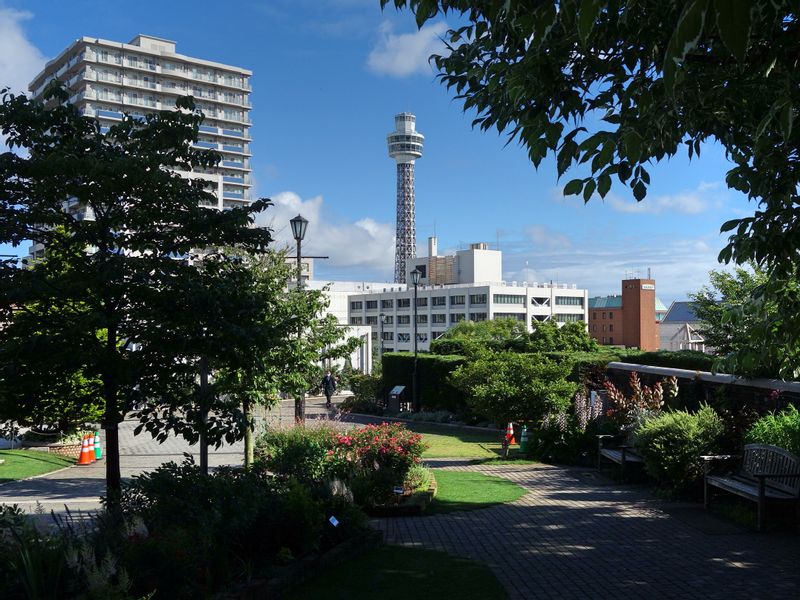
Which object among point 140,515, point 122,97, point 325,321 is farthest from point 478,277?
point 140,515

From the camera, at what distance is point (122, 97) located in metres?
107

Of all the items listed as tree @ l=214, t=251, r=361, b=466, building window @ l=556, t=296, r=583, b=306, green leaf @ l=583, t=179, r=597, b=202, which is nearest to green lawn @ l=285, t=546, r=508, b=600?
green leaf @ l=583, t=179, r=597, b=202

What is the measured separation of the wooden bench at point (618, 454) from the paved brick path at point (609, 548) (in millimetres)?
1130

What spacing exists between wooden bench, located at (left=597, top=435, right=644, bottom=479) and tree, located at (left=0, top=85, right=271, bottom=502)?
8382 millimetres

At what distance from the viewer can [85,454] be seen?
1855cm

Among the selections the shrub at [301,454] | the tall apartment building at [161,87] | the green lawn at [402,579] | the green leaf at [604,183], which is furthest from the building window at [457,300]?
the green leaf at [604,183]

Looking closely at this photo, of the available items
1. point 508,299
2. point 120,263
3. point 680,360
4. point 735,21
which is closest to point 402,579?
point 120,263

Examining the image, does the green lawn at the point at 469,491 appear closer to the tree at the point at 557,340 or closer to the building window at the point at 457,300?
the tree at the point at 557,340

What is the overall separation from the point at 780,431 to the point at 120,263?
917 centimetres

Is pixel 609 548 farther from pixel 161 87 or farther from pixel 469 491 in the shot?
pixel 161 87

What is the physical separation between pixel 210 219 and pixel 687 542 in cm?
678

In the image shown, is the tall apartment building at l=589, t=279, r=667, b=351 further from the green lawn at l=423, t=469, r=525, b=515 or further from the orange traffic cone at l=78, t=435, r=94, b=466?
the green lawn at l=423, t=469, r=525, b=515

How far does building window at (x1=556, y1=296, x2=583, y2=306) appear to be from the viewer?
125938mm

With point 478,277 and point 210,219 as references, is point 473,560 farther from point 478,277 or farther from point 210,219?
→ point 478,277
